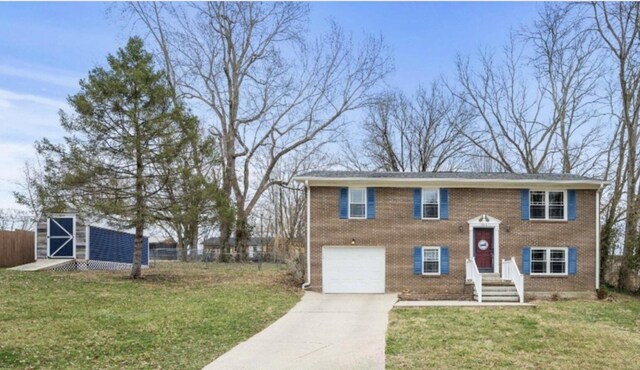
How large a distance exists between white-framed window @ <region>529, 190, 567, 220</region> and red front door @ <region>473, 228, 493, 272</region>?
1.80 meters

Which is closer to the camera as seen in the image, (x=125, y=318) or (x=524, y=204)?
(x=125, y=318)

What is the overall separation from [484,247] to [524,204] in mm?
2187

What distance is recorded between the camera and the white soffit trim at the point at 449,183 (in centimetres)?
1994

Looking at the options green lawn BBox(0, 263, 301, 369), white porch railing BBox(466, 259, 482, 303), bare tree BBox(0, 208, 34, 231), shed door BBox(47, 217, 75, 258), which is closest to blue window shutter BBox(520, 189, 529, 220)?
white porch railing BBox(466, 259, 482, 303)

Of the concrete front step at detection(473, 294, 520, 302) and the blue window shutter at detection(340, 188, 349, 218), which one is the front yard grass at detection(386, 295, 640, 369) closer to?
the concrete front step at detection(473, 294, 520, 302)

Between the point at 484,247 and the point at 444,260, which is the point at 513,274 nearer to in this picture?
the point at 484,247

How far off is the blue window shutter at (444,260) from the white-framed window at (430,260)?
11 centimetres

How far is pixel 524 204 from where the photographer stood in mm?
20484

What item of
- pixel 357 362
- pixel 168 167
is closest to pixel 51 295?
pixel 168 167

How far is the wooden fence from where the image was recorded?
23.4 meters

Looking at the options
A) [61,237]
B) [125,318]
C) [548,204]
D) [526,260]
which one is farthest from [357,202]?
[61,237]

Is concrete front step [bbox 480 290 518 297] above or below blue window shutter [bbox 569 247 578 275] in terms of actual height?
below

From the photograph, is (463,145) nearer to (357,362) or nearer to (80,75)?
(80,75)

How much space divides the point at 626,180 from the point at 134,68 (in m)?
22.2
